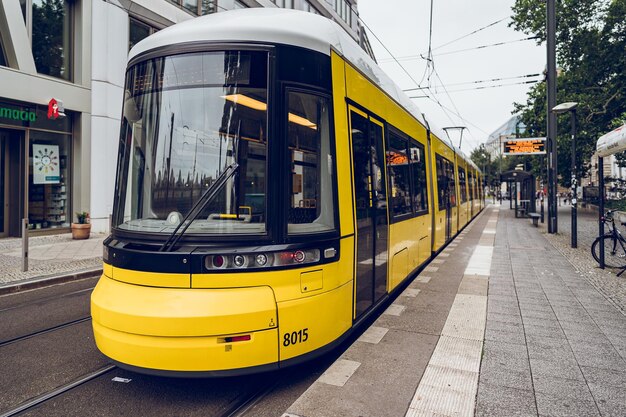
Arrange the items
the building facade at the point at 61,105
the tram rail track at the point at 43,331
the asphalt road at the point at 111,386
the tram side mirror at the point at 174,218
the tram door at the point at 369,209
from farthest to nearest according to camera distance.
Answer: the building facade at the point at 61,105 → the tram rail track at the point at 43,331 → the tram door at the point at 369,209 → the tram side mirror at the point at 174,218 → the asphalt road at the point at 111,386

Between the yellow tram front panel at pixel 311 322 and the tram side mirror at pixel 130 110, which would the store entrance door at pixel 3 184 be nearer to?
the tram side mirror at pixel 130 110

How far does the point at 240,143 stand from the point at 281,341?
155cm

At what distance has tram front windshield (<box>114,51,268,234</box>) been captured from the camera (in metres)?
3.42

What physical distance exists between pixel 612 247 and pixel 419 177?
5.05 meters

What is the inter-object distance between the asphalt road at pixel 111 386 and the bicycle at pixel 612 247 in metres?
7.35

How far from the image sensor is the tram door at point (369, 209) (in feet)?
14.1

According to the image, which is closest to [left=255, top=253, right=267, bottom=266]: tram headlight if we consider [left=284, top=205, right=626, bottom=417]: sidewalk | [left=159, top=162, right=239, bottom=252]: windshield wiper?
[left=159, top=162, right=239, bottom=252]: windshield wiper

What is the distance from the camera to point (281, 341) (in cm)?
331

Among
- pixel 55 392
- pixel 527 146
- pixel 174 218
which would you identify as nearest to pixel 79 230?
pixel 55 392

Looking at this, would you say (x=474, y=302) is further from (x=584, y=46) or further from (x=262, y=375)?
(x=584, y=46)

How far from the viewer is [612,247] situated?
9469 millimetres

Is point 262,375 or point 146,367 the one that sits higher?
point 146,367

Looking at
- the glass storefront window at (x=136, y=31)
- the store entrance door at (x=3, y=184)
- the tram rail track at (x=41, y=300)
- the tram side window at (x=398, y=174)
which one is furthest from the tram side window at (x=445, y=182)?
the store entrance door at (x=3, y=184)

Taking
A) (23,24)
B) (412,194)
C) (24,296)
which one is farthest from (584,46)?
(24,296)
